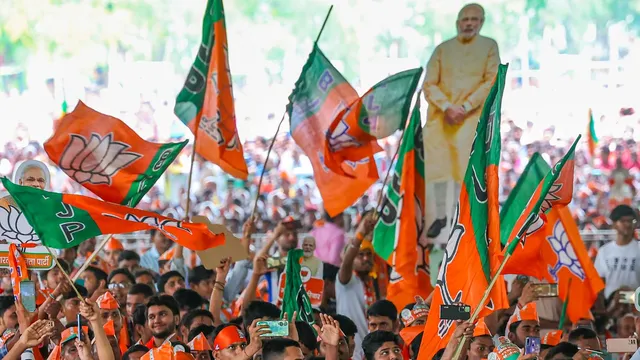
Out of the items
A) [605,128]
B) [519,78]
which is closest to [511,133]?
[605,128]

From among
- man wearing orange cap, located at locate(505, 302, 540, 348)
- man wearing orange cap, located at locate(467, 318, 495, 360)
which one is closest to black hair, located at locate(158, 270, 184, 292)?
man wearing orange cap, located at locate(505, 302, 540, 348)

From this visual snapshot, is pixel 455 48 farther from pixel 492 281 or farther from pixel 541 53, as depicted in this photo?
pixel 541 53

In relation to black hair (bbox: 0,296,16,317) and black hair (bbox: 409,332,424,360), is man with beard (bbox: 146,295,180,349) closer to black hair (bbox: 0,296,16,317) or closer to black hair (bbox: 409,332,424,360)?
black hair (bbox: 0,296,16,317)

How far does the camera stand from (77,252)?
11.3 meters

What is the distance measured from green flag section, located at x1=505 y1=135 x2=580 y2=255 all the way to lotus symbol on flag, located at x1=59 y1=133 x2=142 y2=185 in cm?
248

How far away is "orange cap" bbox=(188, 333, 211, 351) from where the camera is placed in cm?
766

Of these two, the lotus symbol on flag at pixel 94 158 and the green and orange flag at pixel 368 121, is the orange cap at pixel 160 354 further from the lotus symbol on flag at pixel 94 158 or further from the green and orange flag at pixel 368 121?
the green and orange flag at pixel 368 121

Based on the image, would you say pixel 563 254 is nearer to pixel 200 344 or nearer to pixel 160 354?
pixel 200 344

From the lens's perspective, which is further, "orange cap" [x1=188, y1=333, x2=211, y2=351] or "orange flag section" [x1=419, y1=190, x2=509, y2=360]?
"orange cap" [x1=188, y1=333, x2=211, y2=351]

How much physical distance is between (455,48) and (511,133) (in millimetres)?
14420

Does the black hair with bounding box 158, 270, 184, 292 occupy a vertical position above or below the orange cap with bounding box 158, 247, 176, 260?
below

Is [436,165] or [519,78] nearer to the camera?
[436,165]

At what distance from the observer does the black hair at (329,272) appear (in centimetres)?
1031

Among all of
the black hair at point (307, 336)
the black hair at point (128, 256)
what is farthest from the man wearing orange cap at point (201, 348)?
the black hair at point (128, 256)
